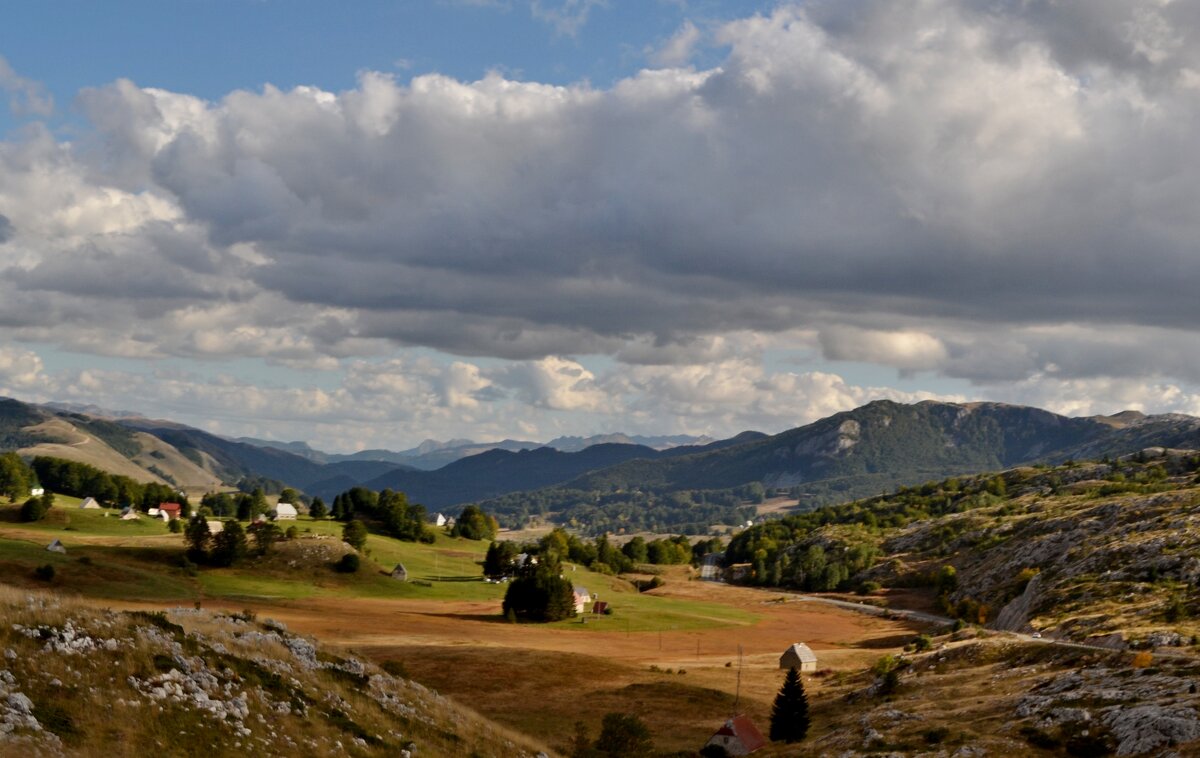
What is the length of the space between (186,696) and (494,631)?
357 feet

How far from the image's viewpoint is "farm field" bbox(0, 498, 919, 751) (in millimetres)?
90812

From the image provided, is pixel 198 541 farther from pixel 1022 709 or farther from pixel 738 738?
pixel 1022 709

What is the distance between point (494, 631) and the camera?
5492 inches

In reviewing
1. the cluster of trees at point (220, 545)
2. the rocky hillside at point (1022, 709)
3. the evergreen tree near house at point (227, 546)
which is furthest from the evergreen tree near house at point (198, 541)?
A: the rocky hillside at point (1022, 709)

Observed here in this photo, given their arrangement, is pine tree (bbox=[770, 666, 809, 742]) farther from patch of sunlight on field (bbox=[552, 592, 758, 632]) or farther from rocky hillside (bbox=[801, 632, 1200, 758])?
patch of sunlight on field (bbox=[552, 592, 758, 632])

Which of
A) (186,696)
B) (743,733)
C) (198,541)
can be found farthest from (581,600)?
(186,696)

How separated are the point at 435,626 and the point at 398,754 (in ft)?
341

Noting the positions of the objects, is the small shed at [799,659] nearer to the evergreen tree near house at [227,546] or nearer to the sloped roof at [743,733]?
the sloped roof at [743,733]

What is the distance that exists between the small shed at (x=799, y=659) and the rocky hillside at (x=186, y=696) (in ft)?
250

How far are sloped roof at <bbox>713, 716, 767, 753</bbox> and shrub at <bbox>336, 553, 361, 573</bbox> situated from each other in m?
122

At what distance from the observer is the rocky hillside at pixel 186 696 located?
2967cm

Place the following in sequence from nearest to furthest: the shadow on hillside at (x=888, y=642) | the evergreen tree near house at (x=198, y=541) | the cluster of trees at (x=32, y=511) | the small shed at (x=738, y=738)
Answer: the small shed at (x=738, y=738)
the shadow on hillside at (x=888, y=642)
the evergreen tree near house at (x=198, y=541)
the cluster of trees at (x=32, y=511)

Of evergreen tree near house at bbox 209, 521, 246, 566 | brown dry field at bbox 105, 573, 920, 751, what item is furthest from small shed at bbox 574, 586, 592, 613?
evergreen tree near house at bbox 209, 521, 246, 566

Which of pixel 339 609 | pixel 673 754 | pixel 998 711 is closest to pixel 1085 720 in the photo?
pixel 998 711
